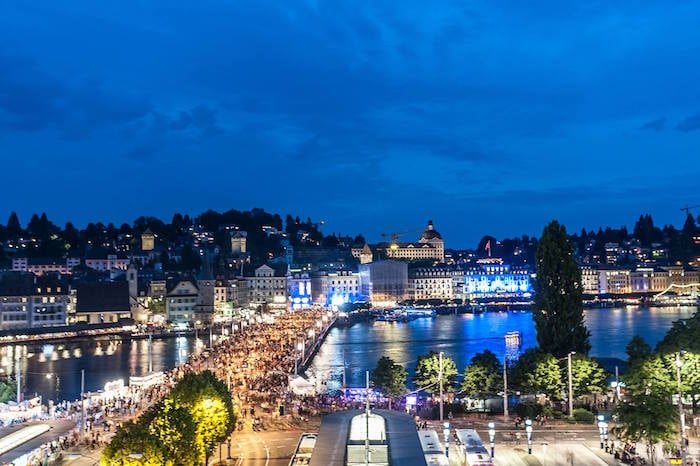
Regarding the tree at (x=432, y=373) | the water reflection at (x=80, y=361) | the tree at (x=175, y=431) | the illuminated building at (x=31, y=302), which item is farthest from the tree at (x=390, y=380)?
the illuminated building at (x=31, y=302)

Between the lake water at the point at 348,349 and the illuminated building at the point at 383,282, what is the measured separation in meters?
27.0

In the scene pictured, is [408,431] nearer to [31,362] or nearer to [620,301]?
[31,362]

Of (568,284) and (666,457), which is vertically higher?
(568,284)

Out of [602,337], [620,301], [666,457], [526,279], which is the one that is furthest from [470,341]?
[526,279]

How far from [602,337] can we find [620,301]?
2137 inches

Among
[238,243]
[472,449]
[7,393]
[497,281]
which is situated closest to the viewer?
[472,449]

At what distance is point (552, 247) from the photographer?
27.3 meters

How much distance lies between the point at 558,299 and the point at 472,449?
11.5m

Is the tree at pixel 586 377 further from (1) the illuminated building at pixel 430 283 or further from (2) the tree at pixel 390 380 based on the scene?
(1) the illuminated building at pixel 430 283

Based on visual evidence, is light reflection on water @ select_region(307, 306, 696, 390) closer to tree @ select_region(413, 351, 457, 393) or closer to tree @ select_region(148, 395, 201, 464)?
tree @ select_region(413, 351, 457, 393)

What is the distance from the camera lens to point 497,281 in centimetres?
12400

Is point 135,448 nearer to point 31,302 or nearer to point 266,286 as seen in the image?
point 31,302

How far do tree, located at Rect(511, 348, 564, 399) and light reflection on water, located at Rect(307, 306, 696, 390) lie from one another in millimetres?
12162

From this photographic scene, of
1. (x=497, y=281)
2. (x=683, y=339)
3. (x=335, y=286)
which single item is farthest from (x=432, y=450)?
(x=497, y=281)
